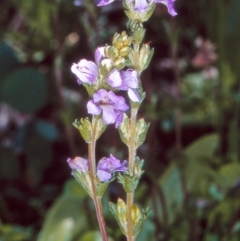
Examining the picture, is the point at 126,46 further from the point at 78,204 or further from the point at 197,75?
the point at 197,75

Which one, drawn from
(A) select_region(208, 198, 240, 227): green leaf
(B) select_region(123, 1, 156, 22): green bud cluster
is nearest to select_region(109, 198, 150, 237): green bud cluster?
(B) select_region(123, 1, 156, 22): green bud cluster

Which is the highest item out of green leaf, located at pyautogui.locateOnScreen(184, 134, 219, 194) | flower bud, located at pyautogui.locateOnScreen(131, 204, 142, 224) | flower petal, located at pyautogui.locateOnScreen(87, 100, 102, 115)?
green leaf, located at pyautogui.locateOnScreen(184, 134, 219, 194)

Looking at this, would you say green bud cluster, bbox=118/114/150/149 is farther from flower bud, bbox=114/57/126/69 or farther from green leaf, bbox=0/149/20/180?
green leaf, bbox=0/149/20/180

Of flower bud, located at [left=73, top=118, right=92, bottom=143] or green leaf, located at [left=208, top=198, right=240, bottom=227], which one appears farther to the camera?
green leaf, located at [left=208, top=198, right=240, bottom=227]

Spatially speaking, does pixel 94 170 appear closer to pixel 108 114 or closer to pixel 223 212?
pixel 108 114

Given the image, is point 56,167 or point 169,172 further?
point 56,167

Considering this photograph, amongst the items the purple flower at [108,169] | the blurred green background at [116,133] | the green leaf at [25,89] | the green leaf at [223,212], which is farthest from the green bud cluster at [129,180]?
the green leaf at [25,89]

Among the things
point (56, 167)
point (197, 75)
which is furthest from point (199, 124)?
point (56, 167)
